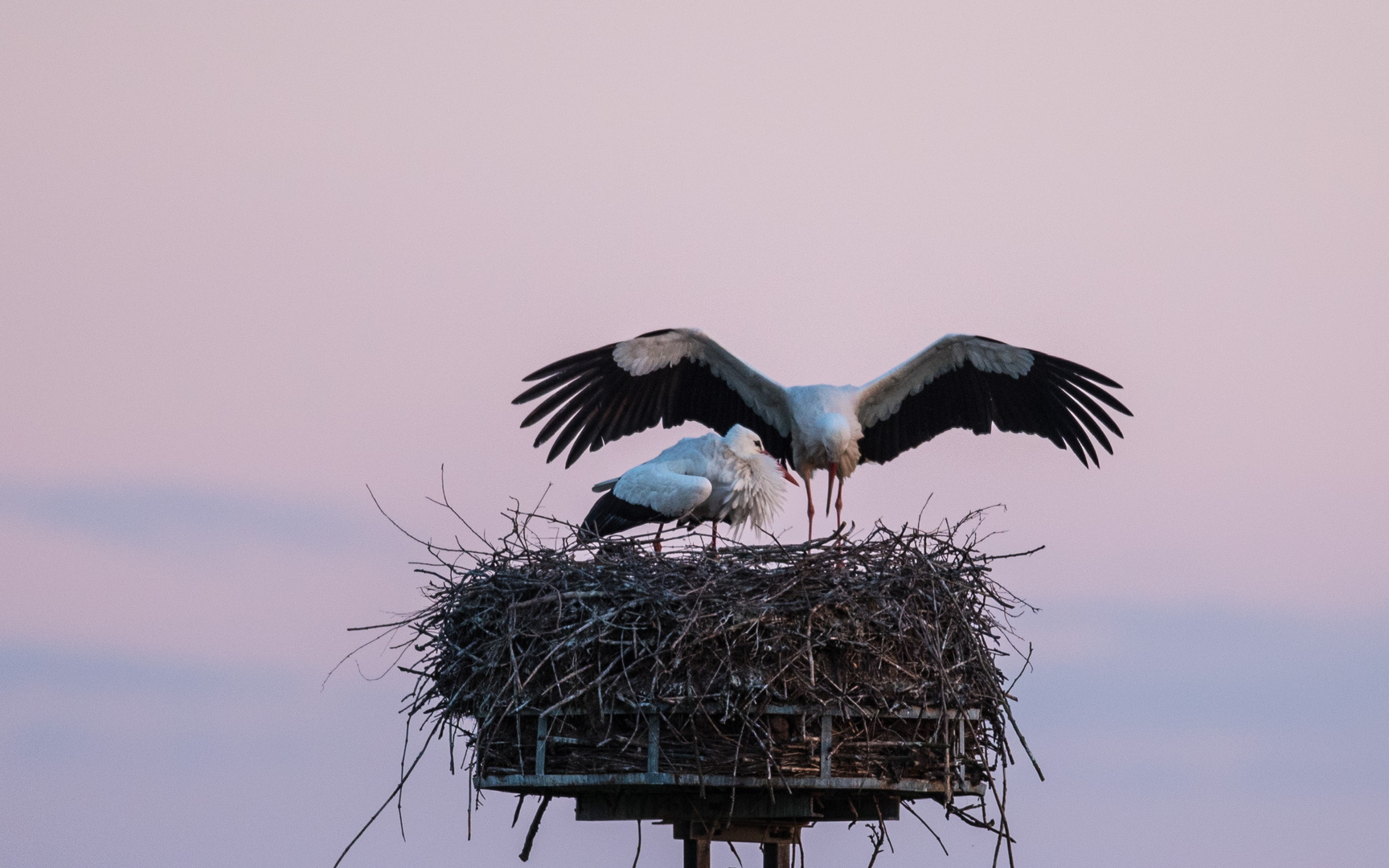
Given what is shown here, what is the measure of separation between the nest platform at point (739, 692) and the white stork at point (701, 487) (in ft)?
5.34

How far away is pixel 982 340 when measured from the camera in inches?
380

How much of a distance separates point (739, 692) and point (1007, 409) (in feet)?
14.2

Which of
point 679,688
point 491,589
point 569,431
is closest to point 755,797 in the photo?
point 679,688

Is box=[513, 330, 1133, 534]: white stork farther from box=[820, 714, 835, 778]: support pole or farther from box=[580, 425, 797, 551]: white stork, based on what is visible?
box=[820, 714, 835, 778]: support pole

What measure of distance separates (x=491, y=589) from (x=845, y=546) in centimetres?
159

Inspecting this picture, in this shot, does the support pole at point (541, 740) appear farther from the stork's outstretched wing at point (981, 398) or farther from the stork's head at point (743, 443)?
the stork's outstretched wing at point (981, 398)

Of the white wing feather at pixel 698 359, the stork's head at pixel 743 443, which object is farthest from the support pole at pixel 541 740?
the white wing feather at pixel 698 359

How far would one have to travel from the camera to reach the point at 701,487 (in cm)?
862

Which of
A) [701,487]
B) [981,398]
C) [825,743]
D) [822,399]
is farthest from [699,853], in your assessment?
[981,398]

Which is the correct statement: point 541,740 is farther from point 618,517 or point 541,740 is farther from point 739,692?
point 618,517

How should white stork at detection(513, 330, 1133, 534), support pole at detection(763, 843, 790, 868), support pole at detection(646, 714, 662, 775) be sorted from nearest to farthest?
support pole at detection(646, 714, 662, 775) < support pole at detection(763, 843, 790, 868) < white stork at detection(513, 330, 1133, 534)

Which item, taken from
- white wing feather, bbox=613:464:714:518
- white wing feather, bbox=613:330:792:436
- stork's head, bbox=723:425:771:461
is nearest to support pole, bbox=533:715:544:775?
white wing feather, bbox=613:464:714:518

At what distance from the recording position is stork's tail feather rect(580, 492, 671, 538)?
884cm

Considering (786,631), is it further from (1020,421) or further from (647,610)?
(1020,421)
